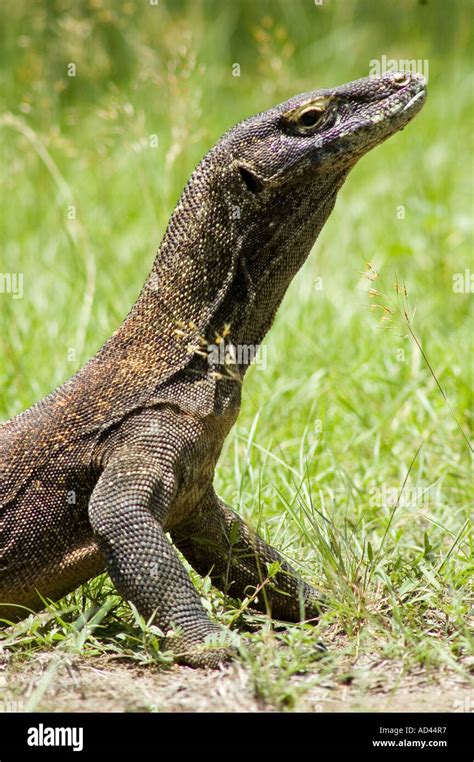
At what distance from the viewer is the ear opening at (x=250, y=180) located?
12.9 feet

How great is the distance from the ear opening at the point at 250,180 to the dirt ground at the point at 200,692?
5.36ft

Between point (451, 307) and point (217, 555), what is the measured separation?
3662mm

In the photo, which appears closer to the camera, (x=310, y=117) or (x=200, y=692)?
(x=200, y=692)

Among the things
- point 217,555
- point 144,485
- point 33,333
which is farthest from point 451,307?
point 144,485

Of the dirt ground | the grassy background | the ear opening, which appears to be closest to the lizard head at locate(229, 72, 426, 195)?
the ear opening

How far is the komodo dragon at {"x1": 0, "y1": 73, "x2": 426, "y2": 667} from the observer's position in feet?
12.6

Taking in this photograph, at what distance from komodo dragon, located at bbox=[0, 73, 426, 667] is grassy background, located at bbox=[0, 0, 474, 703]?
0.23m

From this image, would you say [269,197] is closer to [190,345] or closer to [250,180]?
[250,180]

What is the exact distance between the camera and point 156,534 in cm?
360

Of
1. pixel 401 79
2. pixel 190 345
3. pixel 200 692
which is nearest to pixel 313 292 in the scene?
pixel 401 79

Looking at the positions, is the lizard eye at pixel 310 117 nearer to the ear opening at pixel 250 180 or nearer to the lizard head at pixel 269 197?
the lizard head at pixel 269 197

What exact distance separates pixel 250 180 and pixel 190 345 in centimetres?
62

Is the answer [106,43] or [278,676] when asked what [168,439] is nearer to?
[278,676]

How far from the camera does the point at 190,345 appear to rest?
3939 mm
